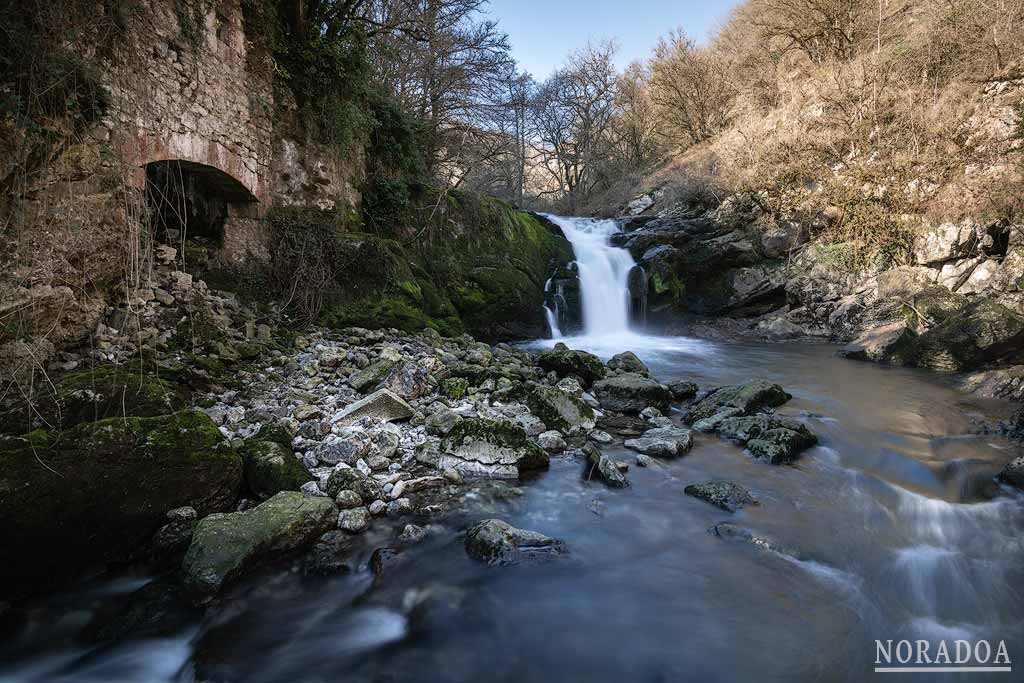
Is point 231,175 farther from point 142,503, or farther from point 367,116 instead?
point 142,503

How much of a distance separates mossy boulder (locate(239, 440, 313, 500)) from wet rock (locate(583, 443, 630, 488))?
2.34 meters

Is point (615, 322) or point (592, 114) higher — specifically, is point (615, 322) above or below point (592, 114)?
below

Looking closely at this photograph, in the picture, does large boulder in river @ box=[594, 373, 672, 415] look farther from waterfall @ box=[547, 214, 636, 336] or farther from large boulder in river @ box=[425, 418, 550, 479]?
waterfall @ box=[547, 214, 636, 336]

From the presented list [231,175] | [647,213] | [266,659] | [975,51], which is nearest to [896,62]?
[975,51]

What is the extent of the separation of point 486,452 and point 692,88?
805 inches

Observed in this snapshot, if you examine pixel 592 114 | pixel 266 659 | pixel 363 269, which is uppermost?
pixel 592 114

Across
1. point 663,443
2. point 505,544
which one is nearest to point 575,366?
point 663,443

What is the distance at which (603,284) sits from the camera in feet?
41.0

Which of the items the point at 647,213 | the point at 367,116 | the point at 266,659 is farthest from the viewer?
the point at 647,213

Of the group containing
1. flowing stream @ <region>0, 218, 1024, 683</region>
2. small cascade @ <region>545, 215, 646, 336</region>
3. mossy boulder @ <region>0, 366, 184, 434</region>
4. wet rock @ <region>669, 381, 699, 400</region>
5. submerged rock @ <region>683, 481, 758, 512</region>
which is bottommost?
flowing stream @ <region>0, 218, 1024, 683</region>

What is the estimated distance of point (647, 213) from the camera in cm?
1636

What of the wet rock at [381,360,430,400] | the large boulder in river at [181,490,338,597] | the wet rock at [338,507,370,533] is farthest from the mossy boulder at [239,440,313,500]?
the wet rock at [381,360,430,400]

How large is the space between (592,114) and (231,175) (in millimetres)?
21201

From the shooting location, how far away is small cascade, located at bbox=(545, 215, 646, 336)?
11910 millimetres
